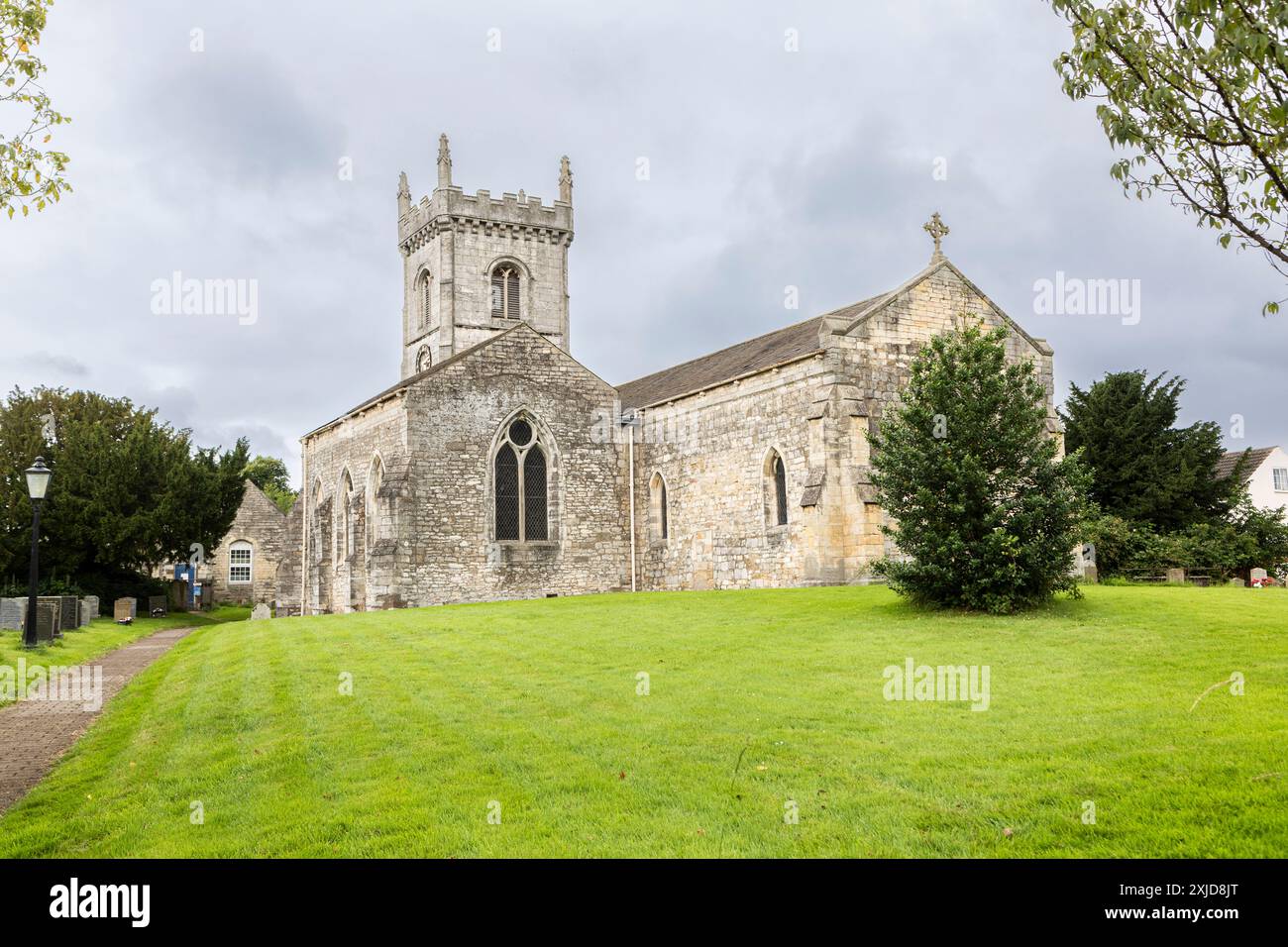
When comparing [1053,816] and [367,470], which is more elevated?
[367,470]

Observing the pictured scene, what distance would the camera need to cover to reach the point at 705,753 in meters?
8.17

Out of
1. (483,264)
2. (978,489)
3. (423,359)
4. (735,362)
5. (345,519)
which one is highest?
(483,264)

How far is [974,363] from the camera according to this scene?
1762 centimetres

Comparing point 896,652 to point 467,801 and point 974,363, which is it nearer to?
point 974,363

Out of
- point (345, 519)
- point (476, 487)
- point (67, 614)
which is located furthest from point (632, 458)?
point (67, 614)

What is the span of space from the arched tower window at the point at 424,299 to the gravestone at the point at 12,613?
2690cm

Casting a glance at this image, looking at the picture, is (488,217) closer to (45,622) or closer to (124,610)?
(124,610)

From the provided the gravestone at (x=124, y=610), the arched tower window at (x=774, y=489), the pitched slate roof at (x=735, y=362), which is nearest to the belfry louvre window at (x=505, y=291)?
the pitched slate roof at (x=735, y=362)

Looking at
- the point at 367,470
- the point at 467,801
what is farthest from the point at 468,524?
the point at 467,801

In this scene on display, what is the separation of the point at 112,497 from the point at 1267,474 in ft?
170

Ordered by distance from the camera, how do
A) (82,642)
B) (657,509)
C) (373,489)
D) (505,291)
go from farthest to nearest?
(505,291) → (657,509) → (373,489) → (82,642)

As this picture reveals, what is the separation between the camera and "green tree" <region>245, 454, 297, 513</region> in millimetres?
82938

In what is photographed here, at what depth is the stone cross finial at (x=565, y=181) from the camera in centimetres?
4719
